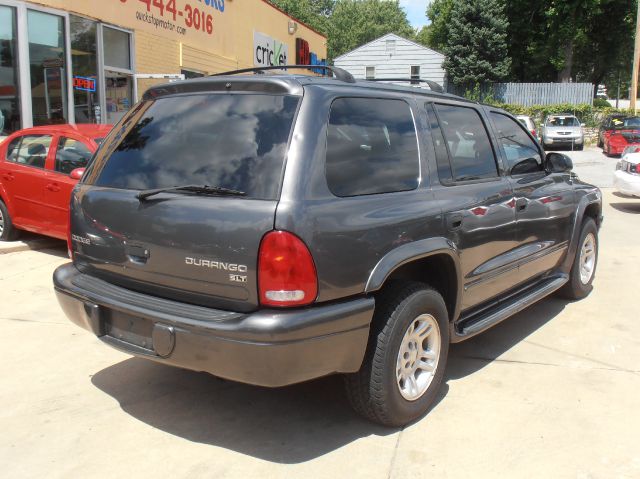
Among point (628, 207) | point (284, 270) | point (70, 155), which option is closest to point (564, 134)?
point (628, 207)

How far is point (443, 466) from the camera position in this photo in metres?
3.12

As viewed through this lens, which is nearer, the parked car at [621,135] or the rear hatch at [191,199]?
the rear hatch at [191,199]

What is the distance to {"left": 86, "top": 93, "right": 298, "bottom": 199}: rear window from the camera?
300cm

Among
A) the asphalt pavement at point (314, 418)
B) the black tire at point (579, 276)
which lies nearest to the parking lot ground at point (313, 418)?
the asphalt pavement at point (314, 418)

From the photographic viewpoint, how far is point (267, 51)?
20.1m

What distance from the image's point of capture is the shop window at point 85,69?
11.6 m

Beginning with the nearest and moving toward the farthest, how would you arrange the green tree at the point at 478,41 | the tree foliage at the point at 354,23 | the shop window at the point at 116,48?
Result: the shop window at the point at 116,48 < the green tree at the point at 478,41 < the tree foliage at the point at 354,23

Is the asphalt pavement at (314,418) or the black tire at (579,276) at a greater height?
the black tire at (579,276)

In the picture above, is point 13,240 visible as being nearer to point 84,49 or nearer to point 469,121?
point 84,49

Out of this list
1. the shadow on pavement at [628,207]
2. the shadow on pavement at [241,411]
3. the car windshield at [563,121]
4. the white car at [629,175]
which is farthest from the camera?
the car windshield at [563,121]

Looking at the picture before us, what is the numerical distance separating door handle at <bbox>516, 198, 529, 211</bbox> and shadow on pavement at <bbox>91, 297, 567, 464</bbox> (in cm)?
111

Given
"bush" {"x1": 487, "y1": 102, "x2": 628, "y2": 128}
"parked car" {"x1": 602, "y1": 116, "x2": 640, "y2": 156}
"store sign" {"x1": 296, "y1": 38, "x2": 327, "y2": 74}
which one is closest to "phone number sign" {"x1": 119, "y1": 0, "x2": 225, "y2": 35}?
"store sign" {"x1": 296, "y1": 38, "x2": 327, "y2": 74}

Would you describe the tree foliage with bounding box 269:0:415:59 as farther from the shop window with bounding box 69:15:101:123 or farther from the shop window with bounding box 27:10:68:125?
the shop window with bounding box 27:10:68:125

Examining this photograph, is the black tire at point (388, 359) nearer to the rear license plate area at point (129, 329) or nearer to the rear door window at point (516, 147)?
the rear license plate area at point (129, 329)
